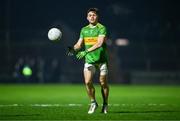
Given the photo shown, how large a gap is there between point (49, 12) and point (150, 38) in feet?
22.9

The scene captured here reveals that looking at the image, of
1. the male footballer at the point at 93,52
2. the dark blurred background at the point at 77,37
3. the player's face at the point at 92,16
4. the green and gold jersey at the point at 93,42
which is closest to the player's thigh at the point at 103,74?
the male footballer at the point at 93,52

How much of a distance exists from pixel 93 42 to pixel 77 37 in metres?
25.8

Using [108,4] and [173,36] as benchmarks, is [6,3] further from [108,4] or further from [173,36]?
[173,36]

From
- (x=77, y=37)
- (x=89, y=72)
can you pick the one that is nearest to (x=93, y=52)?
(x=89, y=72)

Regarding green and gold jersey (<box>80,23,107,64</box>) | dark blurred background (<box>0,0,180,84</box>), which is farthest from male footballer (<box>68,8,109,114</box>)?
dark blurred background (<box>0,0,180,84</box>)

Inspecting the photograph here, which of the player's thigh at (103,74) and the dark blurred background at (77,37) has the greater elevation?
the player's thigh at (103,74)

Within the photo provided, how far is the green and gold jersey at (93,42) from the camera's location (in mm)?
16234

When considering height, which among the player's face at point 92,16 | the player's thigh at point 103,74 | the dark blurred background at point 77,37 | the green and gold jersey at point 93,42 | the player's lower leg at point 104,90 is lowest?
the dark blurred background at point 77,37

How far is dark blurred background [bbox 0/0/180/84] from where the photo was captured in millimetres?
39938

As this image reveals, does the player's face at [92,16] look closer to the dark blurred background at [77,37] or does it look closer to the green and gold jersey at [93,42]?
the green and gold jersey at [93,42]

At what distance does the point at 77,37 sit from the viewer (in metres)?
42.0

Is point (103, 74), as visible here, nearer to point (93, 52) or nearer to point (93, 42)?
point (93, 52)

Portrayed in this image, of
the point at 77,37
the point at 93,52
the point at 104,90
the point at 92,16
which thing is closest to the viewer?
the point at 92,16

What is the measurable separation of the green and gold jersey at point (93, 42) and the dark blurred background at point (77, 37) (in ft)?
71.9
